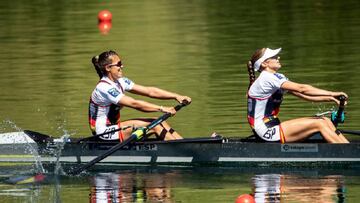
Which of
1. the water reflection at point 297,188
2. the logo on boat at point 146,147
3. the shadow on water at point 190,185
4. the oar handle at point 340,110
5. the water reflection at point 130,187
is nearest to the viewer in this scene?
the water reflection at point 297,188

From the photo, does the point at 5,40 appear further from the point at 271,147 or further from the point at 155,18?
the point at 271,147

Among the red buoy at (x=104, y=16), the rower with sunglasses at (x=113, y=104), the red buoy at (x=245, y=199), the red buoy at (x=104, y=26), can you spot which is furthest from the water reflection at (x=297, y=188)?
the red buoy at (x=104, y=16)

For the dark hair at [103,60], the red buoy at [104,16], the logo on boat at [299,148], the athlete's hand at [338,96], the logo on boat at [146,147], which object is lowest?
the logo on boat at [299,148]

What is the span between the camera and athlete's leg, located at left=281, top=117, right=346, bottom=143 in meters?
17.6

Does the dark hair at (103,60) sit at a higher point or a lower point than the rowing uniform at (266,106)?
higher

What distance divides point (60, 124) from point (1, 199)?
19.7 ft

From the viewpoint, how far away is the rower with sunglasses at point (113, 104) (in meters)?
18.2

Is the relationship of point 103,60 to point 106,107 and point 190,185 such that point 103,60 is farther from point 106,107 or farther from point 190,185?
point 190,185

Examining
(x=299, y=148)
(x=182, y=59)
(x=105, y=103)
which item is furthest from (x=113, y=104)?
(x=182, y=59)

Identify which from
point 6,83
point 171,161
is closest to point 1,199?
point 171,161

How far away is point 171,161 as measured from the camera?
1831 cm

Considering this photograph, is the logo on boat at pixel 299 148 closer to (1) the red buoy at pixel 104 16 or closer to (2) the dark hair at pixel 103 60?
(2) the dark hair at pixel 103 60

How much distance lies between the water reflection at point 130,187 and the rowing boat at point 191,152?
54 centimetres

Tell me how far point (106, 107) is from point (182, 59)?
476 inches
